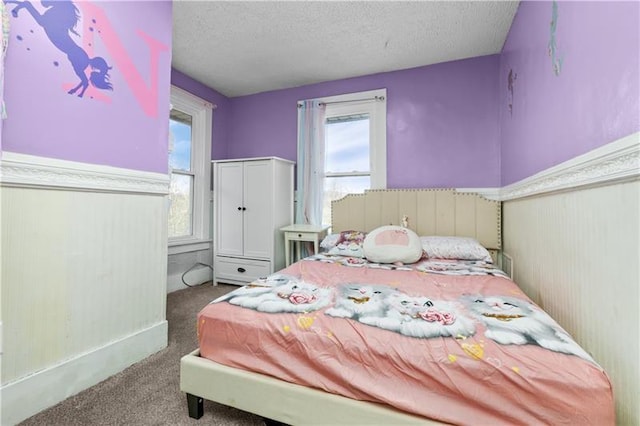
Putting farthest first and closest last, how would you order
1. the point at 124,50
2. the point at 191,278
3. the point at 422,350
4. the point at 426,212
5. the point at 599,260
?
the point at 191,278, the point at 426,212, the point at 124,50, the point at 599,260, the point at 422,350

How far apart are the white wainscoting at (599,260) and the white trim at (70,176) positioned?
219cm

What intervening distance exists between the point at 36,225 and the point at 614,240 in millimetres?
2338

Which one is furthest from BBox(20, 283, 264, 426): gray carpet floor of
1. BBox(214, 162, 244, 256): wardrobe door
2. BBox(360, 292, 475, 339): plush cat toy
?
BBox(214, 162, 244, 256): wardrobe door

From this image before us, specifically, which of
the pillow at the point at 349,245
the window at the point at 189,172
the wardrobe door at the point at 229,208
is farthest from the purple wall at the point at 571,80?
the window at the point at 189,172

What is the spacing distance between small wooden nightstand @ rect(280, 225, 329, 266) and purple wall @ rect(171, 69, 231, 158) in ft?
4.91

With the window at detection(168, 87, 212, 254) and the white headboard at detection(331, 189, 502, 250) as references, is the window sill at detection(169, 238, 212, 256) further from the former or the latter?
the white headboard at detection(331, 189, 502, 250)

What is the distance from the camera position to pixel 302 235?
3107mm

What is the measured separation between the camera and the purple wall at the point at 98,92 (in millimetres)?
1254

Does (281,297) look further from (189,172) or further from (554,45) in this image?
(189,172)

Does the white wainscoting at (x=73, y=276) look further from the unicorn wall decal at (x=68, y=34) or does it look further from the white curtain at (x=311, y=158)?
the white curtain at (x=311, y=158)

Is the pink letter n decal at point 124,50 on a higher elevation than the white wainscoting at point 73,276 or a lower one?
higher

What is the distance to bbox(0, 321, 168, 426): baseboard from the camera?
3.99ft

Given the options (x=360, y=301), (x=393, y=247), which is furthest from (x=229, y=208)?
(x=360, y=301)

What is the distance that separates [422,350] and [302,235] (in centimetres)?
226
